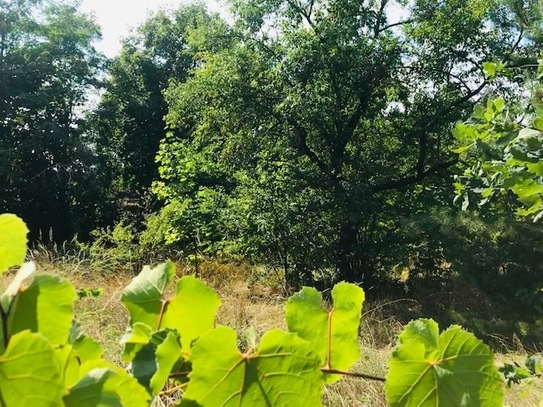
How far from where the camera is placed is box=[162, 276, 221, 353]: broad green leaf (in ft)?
1.49

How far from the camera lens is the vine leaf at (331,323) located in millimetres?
450

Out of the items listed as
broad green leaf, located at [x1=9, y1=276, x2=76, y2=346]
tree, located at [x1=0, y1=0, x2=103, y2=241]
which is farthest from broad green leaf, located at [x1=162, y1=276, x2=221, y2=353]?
tree, located at [x1=0, y1=0, x2=103, y2=241]

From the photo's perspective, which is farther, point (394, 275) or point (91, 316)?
point (394, 275)

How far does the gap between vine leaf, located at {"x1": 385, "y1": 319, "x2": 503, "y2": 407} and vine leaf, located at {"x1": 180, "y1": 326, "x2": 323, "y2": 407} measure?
0.23 ft

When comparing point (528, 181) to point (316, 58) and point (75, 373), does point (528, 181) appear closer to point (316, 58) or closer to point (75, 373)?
point (75, 373)

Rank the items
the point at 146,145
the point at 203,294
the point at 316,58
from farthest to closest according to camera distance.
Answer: the point at 146,145 → the point at 316,58 → the point at 203,294

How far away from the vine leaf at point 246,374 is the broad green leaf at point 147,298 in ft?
0.42

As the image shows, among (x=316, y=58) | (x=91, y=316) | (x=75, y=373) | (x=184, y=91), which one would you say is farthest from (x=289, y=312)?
(x=184, y=91)

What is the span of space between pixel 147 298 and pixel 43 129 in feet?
43.3

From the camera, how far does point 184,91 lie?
920cm

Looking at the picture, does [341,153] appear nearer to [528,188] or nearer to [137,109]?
[528,188]

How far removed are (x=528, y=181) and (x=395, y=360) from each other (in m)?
1.32

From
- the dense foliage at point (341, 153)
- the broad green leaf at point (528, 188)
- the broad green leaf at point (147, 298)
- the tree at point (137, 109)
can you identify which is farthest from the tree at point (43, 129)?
the broad green leaf at point (147, 298)

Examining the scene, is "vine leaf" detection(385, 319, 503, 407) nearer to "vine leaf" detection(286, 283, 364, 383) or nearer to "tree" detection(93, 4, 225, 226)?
"vine leaf" detection(286, 283, 364, 383)
